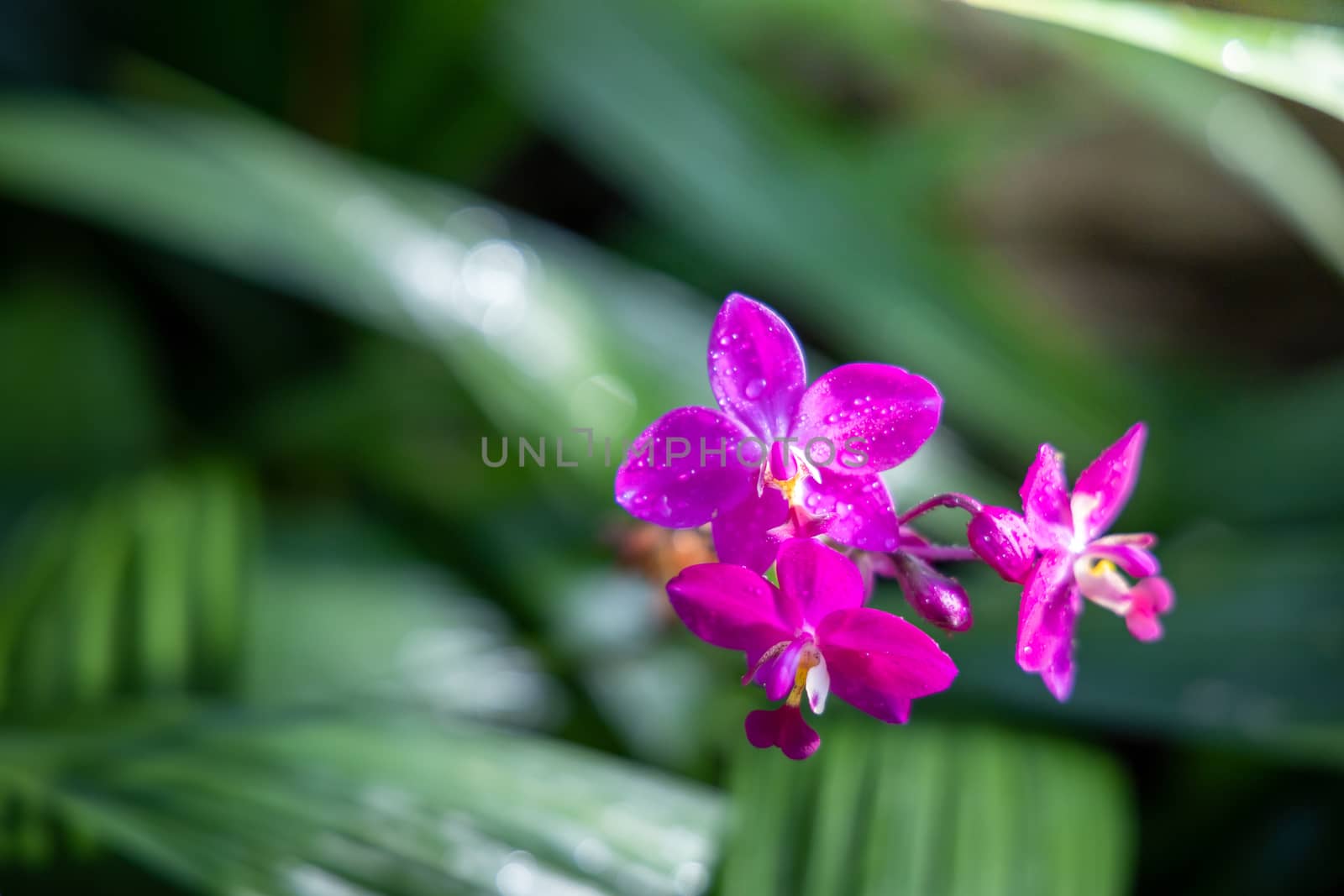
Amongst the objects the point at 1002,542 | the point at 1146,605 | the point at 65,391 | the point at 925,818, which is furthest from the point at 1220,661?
the point at 65,391

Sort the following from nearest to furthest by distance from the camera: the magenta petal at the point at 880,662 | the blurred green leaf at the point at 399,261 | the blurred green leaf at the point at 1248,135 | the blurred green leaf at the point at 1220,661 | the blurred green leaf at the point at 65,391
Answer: the magenta petal at the point at 880,662 → the blurred green leaf at the point at 1220,661 → the blurred green leaf at the point at 399,261 → the blurred green leaf at the point at 1248,135 → the blurred green leaf at the point at 65,391

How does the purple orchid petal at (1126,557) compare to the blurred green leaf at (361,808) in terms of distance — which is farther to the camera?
the blurred green leaf at (361,808)

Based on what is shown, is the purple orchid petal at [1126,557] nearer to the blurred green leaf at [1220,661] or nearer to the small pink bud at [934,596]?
the small pink bud at [934,596]

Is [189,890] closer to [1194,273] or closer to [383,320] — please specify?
[383,320]

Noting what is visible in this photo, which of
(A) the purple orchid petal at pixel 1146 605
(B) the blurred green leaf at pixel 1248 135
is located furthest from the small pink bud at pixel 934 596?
(B) the blurred green leaf at pixel 1248 135

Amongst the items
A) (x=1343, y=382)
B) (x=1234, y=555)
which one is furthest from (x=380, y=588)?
(x=1343, y=382)

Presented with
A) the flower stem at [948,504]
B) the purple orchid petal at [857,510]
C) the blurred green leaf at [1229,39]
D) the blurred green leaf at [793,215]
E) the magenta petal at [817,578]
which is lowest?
the magenta petal at [817,578]

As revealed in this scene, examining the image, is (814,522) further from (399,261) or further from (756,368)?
(399,261)
